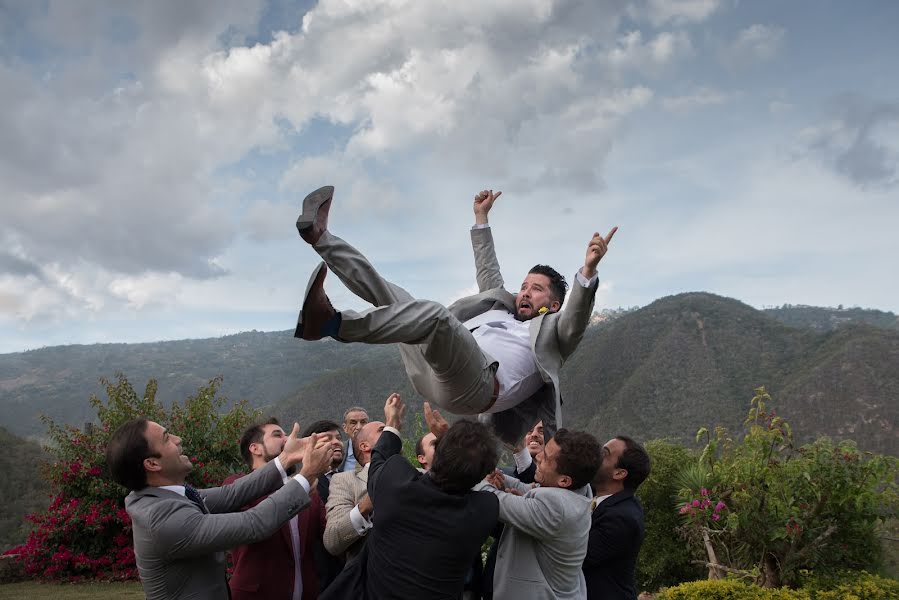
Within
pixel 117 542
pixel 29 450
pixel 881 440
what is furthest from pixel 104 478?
pixel 881 440

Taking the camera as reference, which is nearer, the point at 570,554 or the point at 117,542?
the point at 570,554

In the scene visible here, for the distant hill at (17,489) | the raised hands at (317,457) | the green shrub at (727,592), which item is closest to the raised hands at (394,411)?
the raised hands at (317,457)

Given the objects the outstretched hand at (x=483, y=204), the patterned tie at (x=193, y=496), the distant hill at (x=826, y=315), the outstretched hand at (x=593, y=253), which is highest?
the distant hill at (x=826, y=315)

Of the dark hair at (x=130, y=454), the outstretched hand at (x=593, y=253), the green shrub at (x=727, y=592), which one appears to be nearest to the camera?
the dark hair at (x=130, y=454)

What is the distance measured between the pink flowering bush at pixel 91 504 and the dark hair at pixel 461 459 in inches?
378

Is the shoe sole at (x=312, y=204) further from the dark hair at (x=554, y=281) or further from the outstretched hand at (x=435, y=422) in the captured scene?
the dark hair at (x=554, y=281)

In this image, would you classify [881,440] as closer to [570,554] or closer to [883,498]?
[883,498]

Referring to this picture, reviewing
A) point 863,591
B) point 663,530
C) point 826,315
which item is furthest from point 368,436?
point 826,315

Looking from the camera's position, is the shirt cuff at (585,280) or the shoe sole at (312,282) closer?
the shoe sole at (312,282)

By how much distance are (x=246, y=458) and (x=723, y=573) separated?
575 centimetres

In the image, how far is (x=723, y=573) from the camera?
23.3 feet

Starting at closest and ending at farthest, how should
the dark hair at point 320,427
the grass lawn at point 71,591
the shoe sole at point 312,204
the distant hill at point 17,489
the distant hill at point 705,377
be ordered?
the shoe sole at point 312,204
the dark hair at point 320,427
the grass lawn at point 71,591
the distant hill at point 17,489
the distant hill at point 705,377

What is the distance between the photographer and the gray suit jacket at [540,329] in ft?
12.0

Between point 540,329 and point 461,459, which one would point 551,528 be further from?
point 540,329
